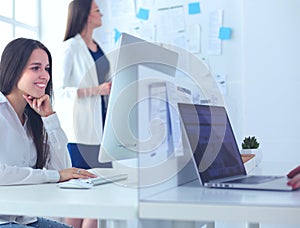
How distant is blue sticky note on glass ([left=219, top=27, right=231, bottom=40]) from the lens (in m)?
3.10

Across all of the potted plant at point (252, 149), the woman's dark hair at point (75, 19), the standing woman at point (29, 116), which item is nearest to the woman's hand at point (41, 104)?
the standing woman at point (29, 116)

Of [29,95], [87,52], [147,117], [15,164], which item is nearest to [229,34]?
[87,52]

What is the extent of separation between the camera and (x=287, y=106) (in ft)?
9.69

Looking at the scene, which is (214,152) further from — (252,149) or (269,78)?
(269,78)

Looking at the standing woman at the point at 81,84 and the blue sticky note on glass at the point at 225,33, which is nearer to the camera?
the standing woman at the point at 81,84

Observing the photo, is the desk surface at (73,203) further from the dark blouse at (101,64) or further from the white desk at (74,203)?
the dark blouse at (101,64)

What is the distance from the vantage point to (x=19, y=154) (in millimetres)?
1546

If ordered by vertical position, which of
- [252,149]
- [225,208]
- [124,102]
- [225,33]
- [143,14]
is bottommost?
[252,149]

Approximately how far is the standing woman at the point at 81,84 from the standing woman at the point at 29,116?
2.48ft

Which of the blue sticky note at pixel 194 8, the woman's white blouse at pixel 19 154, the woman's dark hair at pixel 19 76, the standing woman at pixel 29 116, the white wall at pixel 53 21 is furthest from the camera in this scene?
the white wall at pixel 53 21

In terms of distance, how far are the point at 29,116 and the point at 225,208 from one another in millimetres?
1064

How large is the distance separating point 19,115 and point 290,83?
A: 184 cm

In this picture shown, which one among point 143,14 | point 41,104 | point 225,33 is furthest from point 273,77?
point 41,104

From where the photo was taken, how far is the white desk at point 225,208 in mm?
780
